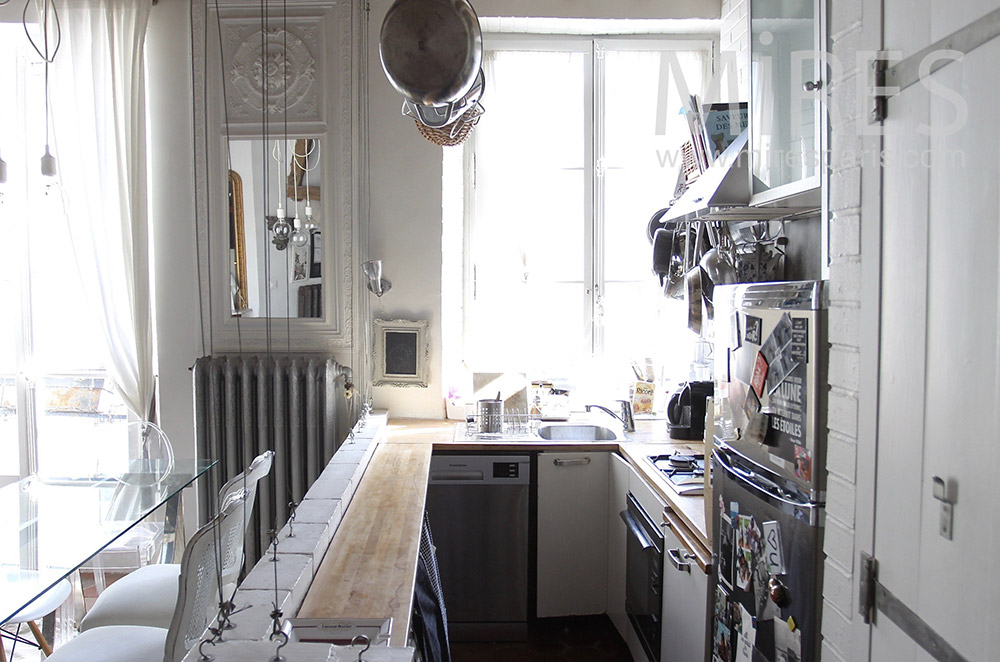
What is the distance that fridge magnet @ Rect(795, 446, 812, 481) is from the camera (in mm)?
1321

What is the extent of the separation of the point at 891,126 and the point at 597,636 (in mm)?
2455

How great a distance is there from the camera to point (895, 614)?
1.13 m

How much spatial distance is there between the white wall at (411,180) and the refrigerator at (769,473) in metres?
1.88

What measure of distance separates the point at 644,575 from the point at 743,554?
0.89 metres

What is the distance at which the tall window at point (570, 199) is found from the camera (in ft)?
11.5

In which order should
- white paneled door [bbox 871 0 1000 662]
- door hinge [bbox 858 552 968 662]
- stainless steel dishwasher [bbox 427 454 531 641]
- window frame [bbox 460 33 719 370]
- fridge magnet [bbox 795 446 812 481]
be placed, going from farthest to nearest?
window frame [bbox 460 33 719 370] → stainless steel dishwasher [bbox 427 454 531 641] → fridge magnet [bbox 795 446 812 481] → door hinge [bbox 858 552 968 662] → white paneled door [bbox 871 0 1000 662]

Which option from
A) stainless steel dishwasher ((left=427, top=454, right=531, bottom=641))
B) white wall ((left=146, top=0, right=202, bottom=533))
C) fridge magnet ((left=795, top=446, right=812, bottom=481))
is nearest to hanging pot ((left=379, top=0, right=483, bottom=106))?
fridge magnet ((left=795, top=446, right=812, bottom=481))

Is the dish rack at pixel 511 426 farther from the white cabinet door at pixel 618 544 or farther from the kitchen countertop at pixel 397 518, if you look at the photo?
the white cabinet door at pixel 618 544

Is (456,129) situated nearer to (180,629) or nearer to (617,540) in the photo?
(180,629)

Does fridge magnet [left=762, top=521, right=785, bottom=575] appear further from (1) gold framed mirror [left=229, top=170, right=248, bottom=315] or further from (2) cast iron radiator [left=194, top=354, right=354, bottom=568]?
(1) gold framed mirror [left=229, top=170, right=248, bottom=315]

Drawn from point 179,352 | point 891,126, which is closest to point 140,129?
point 179,352

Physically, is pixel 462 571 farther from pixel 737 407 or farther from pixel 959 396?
pixel 959 396

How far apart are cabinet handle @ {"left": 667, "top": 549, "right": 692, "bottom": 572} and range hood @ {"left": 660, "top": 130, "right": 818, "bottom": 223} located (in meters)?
0.99

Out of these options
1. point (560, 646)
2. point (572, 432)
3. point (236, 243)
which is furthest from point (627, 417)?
point (236, 243)
